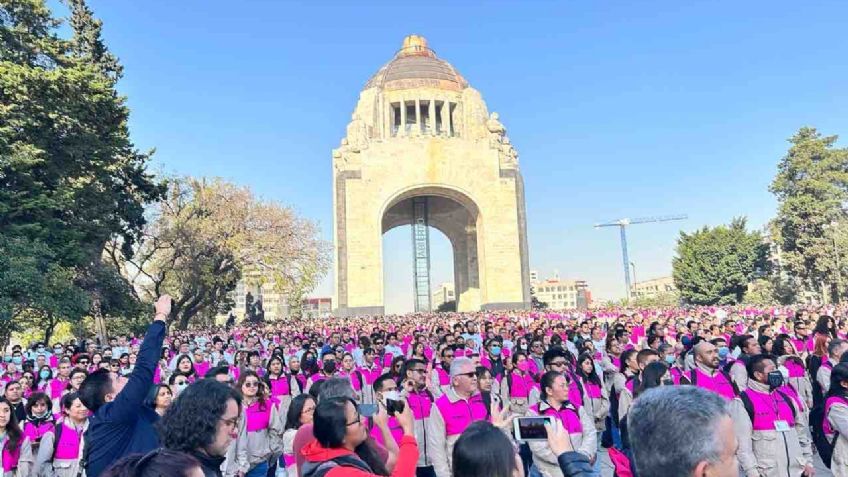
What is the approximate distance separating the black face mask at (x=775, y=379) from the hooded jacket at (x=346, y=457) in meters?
3.66

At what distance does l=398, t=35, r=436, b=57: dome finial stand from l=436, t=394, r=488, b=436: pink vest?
43466 mm

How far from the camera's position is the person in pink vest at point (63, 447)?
16.6 feet

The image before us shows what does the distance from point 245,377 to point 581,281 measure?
128 meters

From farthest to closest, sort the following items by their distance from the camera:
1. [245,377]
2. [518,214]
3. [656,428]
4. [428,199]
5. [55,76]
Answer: [428,199], [518,214], [55,76], [245,377], [656,428]

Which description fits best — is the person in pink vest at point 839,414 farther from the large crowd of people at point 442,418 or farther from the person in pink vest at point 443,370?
the person in pink vest at point 443,370

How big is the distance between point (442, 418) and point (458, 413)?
0.15 metres

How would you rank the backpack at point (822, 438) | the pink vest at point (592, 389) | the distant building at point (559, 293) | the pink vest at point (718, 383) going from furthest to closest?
the distant building at point (559, 293), the pink vest at point (592, 389), the pink vest at point (718, 383), the backpack at point (822, 438)

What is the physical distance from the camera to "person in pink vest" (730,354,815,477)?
16.0ft

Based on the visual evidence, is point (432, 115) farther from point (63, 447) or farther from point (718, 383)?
point (63, 447)

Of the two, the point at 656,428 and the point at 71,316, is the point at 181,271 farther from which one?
the point at 656,428

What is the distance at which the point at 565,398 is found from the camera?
463cm

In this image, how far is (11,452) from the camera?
5281 mm

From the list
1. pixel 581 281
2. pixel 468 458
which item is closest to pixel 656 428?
pixel 468 458

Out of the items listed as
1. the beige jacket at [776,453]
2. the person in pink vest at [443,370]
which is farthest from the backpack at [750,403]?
the person in pink vest at [443,370]
